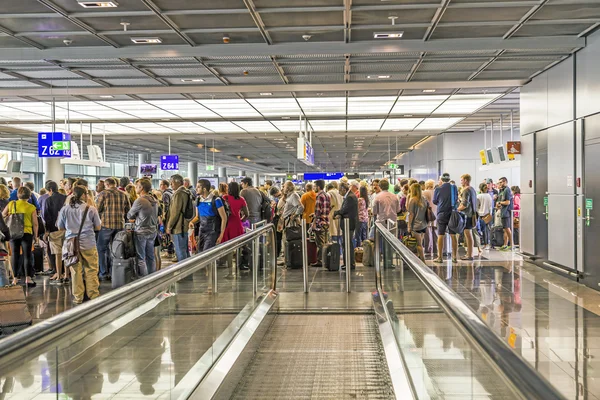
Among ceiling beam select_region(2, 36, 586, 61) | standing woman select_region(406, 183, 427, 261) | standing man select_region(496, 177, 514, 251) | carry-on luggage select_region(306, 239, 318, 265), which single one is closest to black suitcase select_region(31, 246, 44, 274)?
ceiling beam select_region(2, 36, 586, 61)

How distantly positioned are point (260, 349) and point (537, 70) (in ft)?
29.7

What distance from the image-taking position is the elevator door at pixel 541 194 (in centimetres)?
1272

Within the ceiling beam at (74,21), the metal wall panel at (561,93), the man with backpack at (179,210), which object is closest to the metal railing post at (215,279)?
the ceiling beam at (74,21)

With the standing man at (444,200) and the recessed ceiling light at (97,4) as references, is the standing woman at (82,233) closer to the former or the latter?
the recessed ceiling light at (97,4)

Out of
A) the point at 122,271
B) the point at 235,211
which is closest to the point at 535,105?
the point at 235,211

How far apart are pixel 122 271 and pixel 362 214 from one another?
6179mm

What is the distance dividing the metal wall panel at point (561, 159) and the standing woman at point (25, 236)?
372 inches

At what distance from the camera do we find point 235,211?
1063 cm

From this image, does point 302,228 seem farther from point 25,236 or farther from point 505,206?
point 505,206

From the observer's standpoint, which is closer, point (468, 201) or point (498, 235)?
point (468, 201)

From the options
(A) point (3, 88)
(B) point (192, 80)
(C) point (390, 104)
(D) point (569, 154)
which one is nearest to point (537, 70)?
(D) point (569, 154)

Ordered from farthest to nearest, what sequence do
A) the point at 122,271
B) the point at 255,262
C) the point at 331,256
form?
the point at 331,256 → the point at 122,271 → the point at 255,262

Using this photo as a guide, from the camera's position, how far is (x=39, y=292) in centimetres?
1002

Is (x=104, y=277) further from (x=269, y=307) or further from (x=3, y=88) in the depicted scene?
(x=3, y=88)
